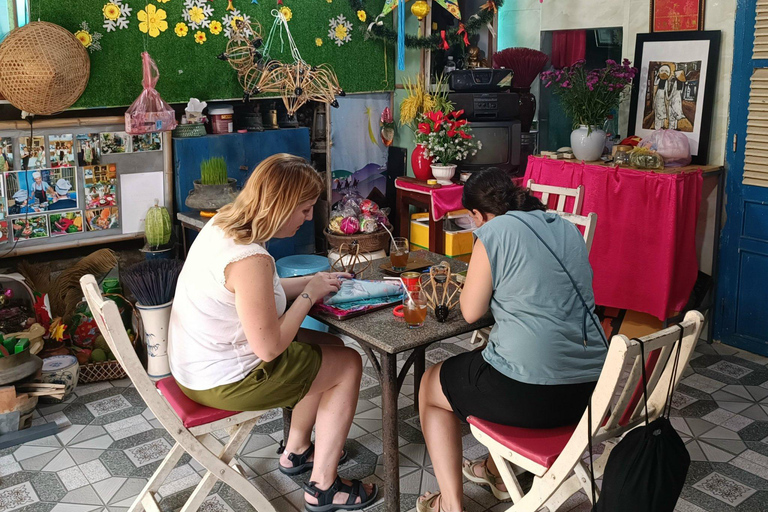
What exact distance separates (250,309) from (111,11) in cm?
268

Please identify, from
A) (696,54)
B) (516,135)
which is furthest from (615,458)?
(516,135)

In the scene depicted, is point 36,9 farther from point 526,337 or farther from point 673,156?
point 673,156

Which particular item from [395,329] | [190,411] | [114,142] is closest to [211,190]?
[114,142]

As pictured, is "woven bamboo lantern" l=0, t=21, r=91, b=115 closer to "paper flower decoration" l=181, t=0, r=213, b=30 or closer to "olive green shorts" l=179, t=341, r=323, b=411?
"paper flower decoration" l=181, t=0, r=213, b=30

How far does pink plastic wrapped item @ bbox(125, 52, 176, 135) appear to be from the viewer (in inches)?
168

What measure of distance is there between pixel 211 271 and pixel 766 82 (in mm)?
3142

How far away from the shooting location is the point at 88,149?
14.2 feet

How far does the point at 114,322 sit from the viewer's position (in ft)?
7.36

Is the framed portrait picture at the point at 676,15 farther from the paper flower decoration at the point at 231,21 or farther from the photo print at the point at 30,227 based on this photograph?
the photo print at the point at 30,227

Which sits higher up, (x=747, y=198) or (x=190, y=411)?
(x=747, y=198)

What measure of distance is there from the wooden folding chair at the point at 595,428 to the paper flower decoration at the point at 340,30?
3540mm

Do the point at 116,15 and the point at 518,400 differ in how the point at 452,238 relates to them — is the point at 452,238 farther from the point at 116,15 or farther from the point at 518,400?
the point at 518,400

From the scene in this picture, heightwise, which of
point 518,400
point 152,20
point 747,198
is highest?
point 152,20

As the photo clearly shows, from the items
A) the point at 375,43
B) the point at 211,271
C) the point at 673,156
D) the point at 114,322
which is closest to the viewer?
the point at 114,322
